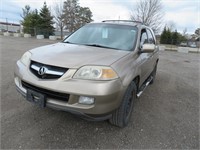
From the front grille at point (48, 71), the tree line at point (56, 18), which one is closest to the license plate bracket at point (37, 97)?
the front grille at point (48, 71)

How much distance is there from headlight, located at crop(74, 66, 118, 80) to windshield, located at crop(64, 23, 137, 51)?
91cm

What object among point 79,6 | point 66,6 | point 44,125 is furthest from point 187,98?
point 79,6

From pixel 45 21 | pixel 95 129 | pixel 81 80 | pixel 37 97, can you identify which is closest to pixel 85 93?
pixel 81 80

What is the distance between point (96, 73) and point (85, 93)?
0.97 ft

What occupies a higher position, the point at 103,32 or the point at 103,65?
the point at 103,32

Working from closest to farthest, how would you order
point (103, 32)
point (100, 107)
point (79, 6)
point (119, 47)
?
point (100, 107), point (119, 47), point (103, 32), point (79, 6)

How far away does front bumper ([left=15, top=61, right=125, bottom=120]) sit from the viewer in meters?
1.87

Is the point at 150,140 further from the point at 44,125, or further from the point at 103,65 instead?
the point at 44,125

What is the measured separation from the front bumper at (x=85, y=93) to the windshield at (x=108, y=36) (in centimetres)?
107

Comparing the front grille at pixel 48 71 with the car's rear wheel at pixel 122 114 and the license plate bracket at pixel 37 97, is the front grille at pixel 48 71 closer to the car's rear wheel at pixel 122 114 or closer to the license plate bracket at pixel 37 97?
the license plate bracket at pixel 37 97

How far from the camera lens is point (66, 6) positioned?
128ft

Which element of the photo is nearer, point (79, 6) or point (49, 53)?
point (49, 53)

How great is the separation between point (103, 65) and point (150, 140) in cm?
133

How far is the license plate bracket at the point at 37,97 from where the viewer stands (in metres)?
2.05
